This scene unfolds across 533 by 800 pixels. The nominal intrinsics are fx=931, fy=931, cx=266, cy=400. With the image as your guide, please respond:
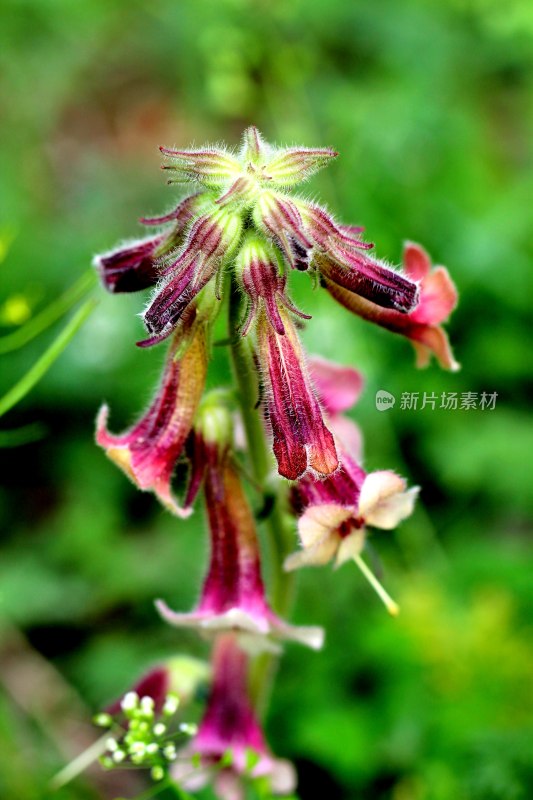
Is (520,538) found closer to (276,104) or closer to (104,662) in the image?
(104,662)

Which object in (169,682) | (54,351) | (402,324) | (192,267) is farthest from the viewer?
(169,682)

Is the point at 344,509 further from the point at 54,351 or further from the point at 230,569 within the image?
the point at 54,351

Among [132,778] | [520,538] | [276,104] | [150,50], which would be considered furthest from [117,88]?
[132,778]

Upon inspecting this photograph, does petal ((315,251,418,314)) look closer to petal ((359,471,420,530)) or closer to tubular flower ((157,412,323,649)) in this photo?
petal ((359,471,420,530))

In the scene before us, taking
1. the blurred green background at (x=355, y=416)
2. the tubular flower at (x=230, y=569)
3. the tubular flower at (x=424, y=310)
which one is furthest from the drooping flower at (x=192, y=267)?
the blurred green background at (x=355, y=416)

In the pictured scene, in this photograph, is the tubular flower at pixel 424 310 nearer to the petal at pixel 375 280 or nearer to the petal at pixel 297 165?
the petal at pixel 375 280

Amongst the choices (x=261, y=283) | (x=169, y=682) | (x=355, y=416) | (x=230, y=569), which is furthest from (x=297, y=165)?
(x=355, y=416)
